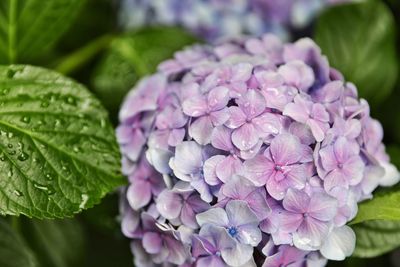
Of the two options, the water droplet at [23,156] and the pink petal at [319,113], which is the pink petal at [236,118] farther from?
the water droplet at [23,156]

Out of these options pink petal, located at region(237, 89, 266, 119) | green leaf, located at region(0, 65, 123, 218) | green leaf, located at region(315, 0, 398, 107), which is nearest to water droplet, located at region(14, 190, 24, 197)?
green leaf, located at region(0, 65, 123, 218)

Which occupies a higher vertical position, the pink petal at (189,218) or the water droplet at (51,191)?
the water droplet at (51,191)

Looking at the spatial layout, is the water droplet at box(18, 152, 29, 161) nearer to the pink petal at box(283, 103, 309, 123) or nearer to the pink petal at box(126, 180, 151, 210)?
the pink petal at box(126, 180, 151, 210)

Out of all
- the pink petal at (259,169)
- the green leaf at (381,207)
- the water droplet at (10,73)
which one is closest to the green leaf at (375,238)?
the green leaf at (381,207)

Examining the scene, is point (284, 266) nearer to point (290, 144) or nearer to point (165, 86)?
point (290, 144)

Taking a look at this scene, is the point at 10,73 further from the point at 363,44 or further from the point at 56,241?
the point at 363,44
